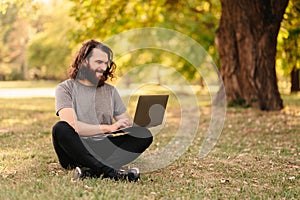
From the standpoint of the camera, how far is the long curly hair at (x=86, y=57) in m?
5.76

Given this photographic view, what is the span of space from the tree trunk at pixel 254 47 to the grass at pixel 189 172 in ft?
13.7

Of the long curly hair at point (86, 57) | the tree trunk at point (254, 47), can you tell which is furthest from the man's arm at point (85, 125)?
the tree trunk at point (254, 47)

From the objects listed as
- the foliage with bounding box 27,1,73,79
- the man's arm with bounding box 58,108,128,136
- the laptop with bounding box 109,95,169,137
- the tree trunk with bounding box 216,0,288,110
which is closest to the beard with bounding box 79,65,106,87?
the man's arm with bounding box 58,108,128,136

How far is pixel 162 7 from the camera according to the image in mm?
19297

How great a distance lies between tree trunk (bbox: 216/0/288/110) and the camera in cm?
1471

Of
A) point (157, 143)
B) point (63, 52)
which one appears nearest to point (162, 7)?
point (157, 143)

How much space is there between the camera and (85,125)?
569 centimetres

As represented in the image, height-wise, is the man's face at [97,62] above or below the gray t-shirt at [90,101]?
above

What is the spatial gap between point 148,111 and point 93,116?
27.1 inches

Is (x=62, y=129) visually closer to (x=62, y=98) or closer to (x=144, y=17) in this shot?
(x=62, y=98)

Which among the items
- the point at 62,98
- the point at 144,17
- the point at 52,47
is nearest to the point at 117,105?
the point at 62,98

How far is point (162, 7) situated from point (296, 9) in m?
4.78

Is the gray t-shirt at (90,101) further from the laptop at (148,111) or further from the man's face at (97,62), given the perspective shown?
the laptop at (148,111)

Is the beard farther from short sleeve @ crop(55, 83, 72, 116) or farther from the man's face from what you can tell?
short sleeve @ crop(55, 83, 72, 116)
